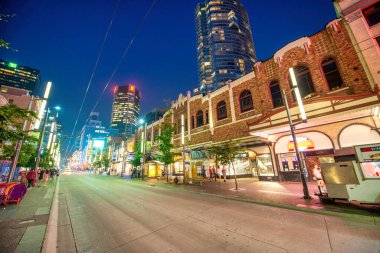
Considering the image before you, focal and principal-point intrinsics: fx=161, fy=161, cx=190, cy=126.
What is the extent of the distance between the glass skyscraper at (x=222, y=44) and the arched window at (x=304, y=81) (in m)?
79.7

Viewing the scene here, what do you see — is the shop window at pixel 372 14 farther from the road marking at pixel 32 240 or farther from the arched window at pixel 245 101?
the road marking at pixel 32 240

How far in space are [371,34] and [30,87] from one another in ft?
697

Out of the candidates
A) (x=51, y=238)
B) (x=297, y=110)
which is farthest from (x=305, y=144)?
(x=51, y=238)

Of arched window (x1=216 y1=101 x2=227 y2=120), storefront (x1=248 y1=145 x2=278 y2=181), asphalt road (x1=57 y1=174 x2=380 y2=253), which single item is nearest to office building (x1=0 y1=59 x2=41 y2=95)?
arched window (x1=216 y1=101 x2=227 y2=120)

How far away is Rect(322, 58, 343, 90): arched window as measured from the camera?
13562 mm

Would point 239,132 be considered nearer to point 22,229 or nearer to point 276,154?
point 276,154

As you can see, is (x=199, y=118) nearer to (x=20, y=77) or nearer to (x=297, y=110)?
(x=297, y=110)

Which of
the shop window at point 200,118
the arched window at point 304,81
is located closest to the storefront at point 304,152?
the arched window at point 304,81

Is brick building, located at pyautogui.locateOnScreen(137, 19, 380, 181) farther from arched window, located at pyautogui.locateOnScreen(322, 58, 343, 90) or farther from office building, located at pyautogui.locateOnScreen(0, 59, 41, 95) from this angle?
office building, located at pyautogui.locateOnScreen(0, 59, 41, 95)

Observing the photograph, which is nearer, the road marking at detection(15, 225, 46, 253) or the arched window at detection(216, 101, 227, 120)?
the road marking at detection(15, 225, 46, 253)

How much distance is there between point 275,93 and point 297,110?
4.52 meters

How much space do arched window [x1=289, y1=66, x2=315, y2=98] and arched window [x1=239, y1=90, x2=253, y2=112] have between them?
16.5 feet

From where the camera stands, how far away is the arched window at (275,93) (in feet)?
55.5

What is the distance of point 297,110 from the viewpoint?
13.3 metres
